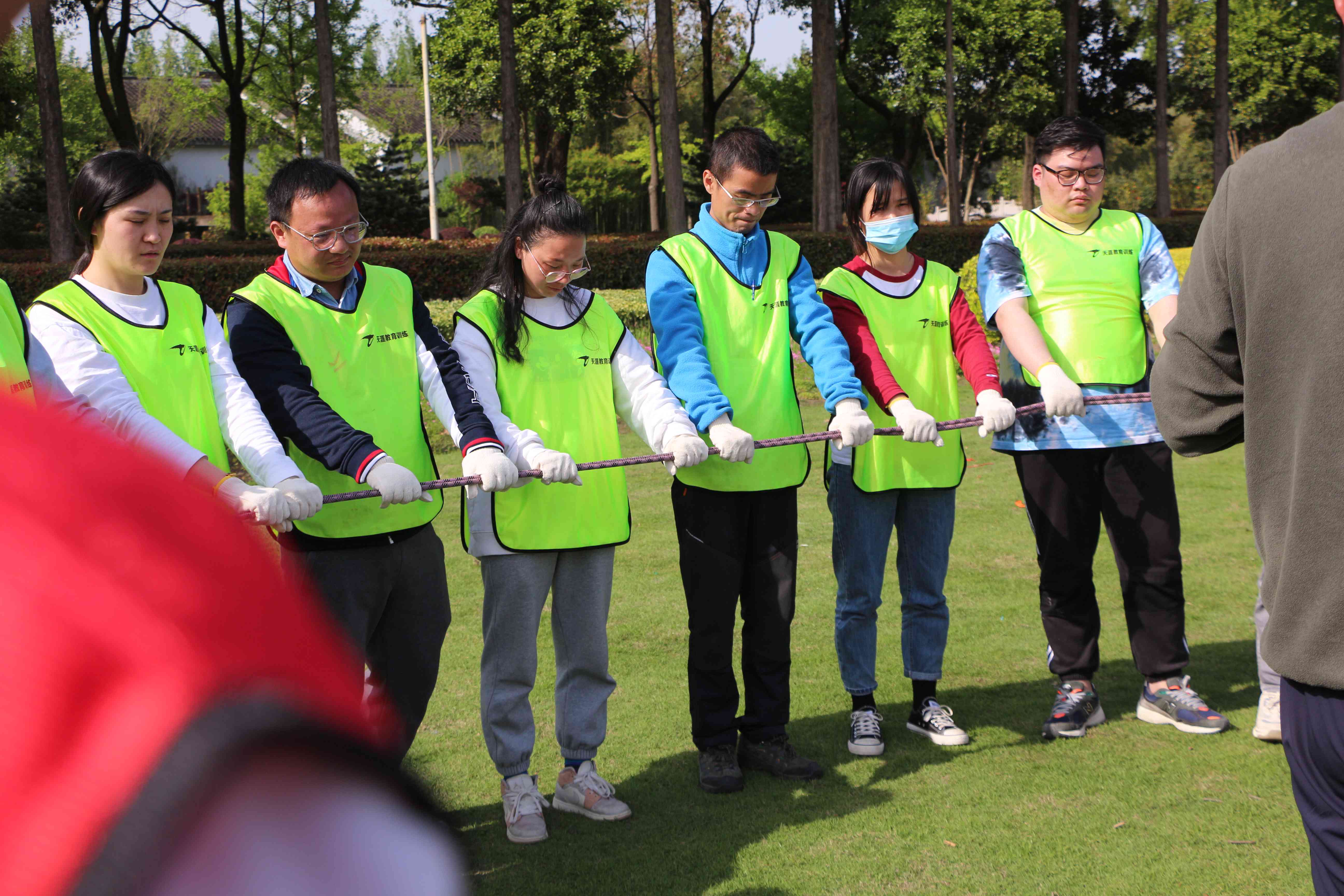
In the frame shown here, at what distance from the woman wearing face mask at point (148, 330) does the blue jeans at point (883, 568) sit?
1.98 m

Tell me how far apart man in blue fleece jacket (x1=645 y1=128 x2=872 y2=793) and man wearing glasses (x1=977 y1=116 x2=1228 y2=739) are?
0.77 m

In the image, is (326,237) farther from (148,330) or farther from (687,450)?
(687,450)

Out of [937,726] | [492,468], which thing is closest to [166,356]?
[492,468]

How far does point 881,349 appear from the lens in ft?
13.7

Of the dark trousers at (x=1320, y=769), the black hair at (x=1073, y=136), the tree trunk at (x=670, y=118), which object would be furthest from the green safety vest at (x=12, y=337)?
the tree trunk at (x=670, y=118)

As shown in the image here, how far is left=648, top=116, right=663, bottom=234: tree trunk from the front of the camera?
3788cm

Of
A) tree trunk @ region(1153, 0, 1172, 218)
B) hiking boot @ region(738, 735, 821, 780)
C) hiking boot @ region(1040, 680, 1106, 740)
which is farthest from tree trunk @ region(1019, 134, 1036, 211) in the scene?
hiking boot @ region(738, 735, 821, 780)

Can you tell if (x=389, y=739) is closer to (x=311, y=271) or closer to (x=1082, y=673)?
(x=311, y=271)

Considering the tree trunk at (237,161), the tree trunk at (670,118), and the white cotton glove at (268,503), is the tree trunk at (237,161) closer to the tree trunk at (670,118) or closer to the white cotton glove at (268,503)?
the tree trunk at (670,118)

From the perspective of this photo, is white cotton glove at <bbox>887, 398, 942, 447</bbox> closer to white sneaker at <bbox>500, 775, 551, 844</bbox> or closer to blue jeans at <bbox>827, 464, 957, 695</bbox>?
blue jeans at <bbox>827, 464, 957, 695</bbox>

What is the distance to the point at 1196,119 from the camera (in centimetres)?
3975

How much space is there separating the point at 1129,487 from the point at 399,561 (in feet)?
8.37

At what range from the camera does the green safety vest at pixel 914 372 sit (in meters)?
4.08

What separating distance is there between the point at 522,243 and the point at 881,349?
1.37 m
